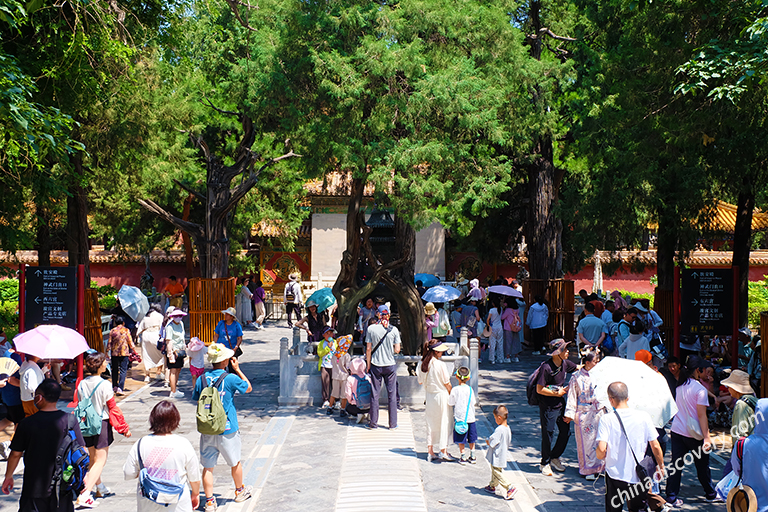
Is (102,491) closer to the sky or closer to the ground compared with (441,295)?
closer to the ground

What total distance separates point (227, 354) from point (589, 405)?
4.15 meters

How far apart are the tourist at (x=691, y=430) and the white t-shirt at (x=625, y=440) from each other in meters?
1.50

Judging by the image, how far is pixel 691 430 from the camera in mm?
7309

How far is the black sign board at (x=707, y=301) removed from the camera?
37.0ft

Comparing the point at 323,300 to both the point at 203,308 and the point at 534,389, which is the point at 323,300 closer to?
the point at 203,308

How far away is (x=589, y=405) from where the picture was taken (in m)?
7.99

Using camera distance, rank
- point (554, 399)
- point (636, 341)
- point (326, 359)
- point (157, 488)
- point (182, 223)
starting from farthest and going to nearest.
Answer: point (182, 223) < point (326, 359) < point (636, 341) < point (554, 399) < point (157, 488)

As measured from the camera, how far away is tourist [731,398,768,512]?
5.18 metres

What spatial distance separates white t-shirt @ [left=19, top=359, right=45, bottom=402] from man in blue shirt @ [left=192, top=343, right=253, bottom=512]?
8.51 ft

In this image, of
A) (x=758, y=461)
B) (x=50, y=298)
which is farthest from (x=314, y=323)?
(x=758, y=461)

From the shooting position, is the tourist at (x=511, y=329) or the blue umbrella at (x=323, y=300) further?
the tourist at (x=511, y=329)

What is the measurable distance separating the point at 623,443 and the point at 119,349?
9226mm

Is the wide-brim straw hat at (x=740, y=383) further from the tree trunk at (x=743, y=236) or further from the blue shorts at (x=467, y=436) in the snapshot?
the tree trunk at (x=743, y=236)

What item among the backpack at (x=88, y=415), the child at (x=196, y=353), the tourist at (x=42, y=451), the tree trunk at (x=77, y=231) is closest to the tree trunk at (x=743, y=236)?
the child at (x=196, y=353)
